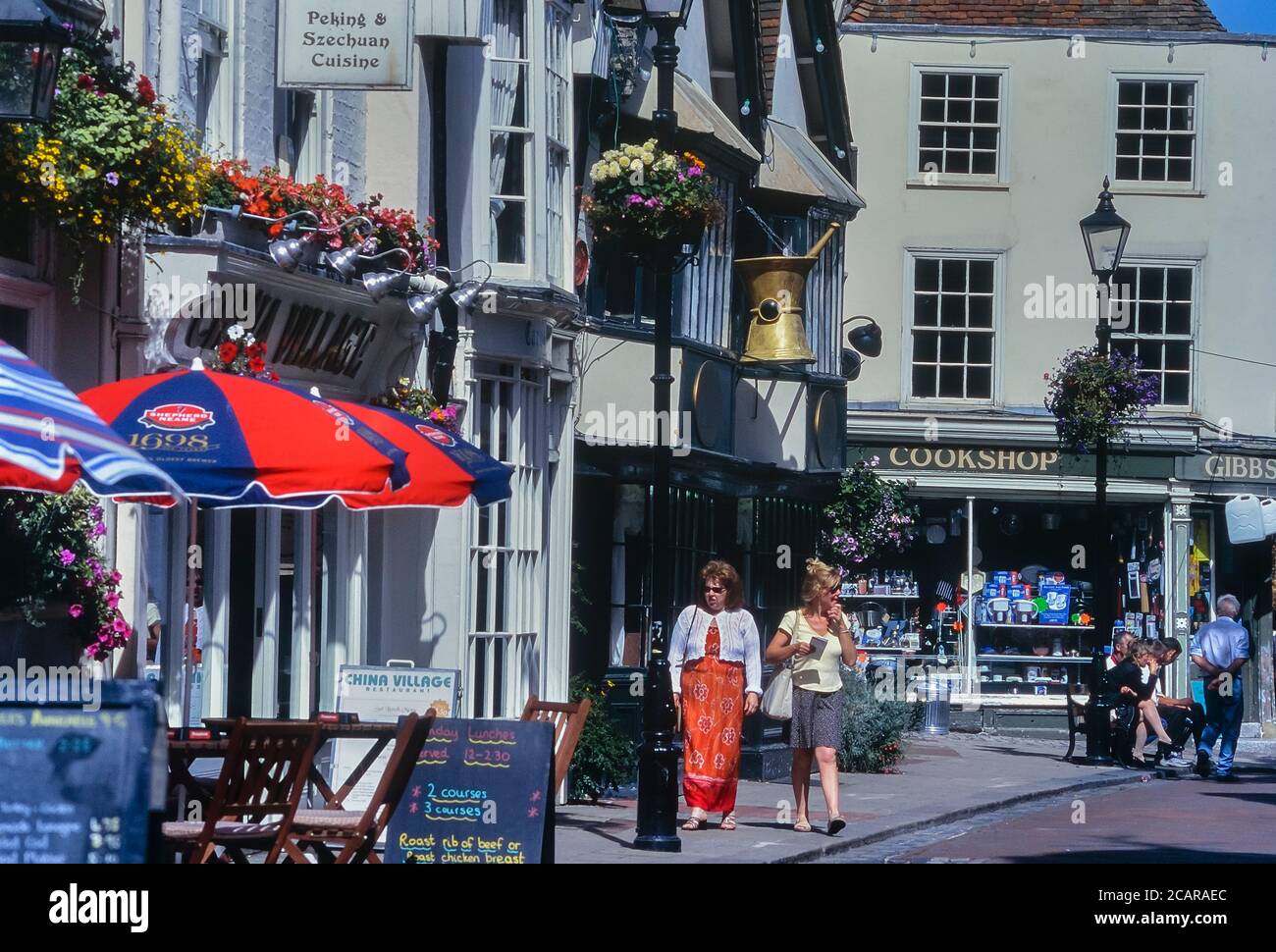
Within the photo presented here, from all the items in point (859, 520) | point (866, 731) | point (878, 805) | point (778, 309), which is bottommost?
point (878, 805)

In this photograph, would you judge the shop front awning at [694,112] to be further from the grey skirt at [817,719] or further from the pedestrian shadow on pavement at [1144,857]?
the pedestrian shadow on pavement at [1144,857]

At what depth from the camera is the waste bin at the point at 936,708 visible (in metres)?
27.8

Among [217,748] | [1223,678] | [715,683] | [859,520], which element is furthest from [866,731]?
[217,748]

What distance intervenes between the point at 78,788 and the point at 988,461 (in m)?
24.0

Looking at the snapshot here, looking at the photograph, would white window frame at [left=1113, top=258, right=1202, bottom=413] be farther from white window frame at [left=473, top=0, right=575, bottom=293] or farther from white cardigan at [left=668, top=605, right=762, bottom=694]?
white cardigan at [left=668, top=605, right=762, bottom=694]

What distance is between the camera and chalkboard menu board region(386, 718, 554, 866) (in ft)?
31.7

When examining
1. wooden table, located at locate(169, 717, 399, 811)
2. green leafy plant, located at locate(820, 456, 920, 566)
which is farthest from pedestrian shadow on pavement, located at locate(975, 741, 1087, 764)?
wooden table, located at locate(169, 717, 399, 811)

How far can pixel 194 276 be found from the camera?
11.9 metres

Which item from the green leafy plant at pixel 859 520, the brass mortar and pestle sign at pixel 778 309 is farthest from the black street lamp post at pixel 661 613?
the green leafy plant at pixel 859 520

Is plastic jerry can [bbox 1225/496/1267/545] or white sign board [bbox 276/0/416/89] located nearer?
white sign board [bbox 276/0/416/89]

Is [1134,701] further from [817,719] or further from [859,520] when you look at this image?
[817,719]

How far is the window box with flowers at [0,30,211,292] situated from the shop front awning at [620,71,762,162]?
849 cm

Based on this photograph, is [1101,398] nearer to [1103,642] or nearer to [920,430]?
[1103,642]

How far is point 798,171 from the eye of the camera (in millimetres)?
22719
